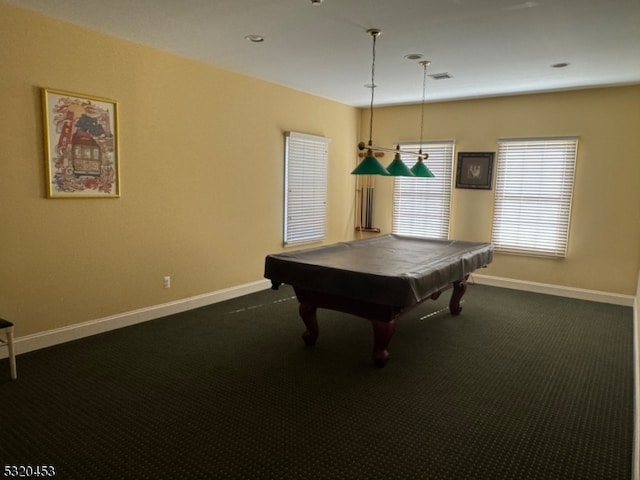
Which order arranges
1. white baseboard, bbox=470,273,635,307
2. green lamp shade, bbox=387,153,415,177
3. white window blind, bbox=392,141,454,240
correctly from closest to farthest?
green lamp shade, bbox=387,153,415,177 → white baseboard, bbox=470,273,635,307 → white window blind, bbox=392,141,454,240

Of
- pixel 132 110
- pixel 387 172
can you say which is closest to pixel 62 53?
pixel 132 110

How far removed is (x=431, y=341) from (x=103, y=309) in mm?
2904

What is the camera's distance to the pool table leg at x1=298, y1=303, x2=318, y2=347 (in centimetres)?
360

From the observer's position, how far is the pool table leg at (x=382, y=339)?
126 inches

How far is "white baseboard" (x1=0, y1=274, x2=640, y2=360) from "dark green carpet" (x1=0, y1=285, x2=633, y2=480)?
0.39 feet

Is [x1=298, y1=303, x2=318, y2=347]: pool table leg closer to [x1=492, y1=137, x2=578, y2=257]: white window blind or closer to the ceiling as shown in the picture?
the ceiling

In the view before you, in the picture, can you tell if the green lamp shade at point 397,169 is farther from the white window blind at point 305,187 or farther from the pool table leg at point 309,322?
the white window blind at point 305,187

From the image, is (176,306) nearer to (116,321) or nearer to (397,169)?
(116,321)

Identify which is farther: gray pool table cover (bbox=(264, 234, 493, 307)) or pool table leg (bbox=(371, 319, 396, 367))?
pool table leg (bbox=(371, 319, 396, 367))

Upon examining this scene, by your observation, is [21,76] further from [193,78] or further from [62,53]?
[193,78]

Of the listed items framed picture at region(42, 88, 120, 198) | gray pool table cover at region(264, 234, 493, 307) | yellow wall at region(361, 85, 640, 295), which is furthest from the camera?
yellow wall at region(361, 85, 640, 295)

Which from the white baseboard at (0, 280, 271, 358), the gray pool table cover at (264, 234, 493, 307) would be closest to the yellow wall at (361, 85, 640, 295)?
the gray pool table cover at (264, 234, 493, 307)

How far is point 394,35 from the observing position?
11.1 ft

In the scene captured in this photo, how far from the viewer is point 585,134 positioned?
5152 millimetres
